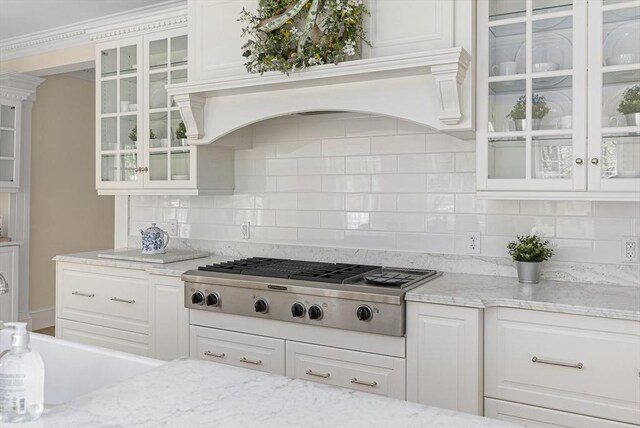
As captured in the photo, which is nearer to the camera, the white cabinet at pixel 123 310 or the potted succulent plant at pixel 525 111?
the potted succulent plant at pixel 525 111

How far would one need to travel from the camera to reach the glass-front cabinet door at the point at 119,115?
363 centimetres

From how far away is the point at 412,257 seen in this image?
303 cm

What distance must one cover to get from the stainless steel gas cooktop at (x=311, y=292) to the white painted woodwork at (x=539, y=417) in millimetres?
493

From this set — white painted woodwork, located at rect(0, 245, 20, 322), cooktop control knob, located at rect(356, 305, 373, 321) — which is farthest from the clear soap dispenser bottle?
white painted woodwork, located at rect(0, 245, 20, 322)

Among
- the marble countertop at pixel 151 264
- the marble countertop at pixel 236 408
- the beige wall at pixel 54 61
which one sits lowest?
the marble countertop at pixel 236 408

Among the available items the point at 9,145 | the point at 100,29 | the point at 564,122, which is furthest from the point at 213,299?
the point at 9,145

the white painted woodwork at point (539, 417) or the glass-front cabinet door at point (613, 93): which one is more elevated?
the glass-front cabinet door at point (613, 93)

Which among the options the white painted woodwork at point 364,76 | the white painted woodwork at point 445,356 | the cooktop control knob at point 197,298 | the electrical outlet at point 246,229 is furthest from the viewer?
the electrical outlet at point 246,229

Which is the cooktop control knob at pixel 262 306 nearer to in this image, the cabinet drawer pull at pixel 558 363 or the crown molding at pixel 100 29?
the cabinet drawer pull at pixel 558 363

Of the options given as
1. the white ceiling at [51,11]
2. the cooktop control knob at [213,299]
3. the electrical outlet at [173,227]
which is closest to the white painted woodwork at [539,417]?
the cooktop control knob at [213,299]

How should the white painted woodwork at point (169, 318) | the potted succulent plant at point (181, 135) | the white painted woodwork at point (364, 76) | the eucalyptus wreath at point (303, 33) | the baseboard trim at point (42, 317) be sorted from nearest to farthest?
the white painted woodwork at point (364, 76) < the eucalyptus wreath at point (303, 33) < the white painted woodwork at point (169, 318) < the potted succulent plant at point (181, 135) < the baseboard trim at point (42, 317)

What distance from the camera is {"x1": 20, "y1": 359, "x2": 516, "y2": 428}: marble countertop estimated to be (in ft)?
3.30

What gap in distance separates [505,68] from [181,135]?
77.7 inches

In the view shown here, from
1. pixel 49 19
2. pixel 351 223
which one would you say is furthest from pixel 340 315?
pixel 49 19
